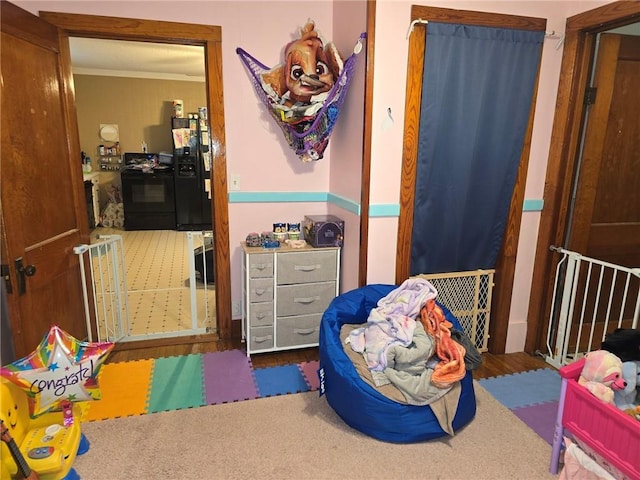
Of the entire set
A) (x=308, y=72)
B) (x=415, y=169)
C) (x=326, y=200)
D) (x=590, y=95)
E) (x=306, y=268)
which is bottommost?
(x=306, y=268)

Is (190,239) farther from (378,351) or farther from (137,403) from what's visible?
(378,351)

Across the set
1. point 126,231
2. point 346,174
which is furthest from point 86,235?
point 126,231

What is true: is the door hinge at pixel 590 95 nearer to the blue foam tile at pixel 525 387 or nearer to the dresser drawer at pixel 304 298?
the blue foam tile at pixel 525 387

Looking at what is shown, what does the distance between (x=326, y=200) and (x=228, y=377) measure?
1.38m

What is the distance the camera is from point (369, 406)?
1985mm

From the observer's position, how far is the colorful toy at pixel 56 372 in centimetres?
165

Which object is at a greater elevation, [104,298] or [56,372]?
[56,372]

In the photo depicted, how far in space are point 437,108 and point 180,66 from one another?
4926 millimetres

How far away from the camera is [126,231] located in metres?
6.59

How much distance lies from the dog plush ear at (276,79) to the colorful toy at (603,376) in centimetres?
222

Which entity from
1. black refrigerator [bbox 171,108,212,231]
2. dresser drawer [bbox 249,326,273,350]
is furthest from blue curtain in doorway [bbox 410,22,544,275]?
black refrigerator [bbox 171,108,212,231]

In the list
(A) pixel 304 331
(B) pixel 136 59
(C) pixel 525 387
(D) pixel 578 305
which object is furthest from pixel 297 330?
(B) pixel 136 59

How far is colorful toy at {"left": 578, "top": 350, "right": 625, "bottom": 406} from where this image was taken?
5.63ft

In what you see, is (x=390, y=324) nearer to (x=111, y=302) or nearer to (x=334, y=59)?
(x=334, y=59)
